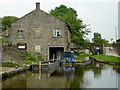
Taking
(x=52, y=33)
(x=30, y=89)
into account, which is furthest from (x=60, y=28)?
(x=30, y=89)

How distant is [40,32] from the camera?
2502 centimetres

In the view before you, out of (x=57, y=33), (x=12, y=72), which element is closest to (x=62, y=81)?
(x=12, y=72)

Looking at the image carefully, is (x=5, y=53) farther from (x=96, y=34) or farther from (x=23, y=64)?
(x=96, y=34)

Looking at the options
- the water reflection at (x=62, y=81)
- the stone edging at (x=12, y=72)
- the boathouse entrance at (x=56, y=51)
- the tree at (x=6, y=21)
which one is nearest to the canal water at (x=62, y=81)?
the water reflection at (x=62, y=81)

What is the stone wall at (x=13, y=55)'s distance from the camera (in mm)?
16578

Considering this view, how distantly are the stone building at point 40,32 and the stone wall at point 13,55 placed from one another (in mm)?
7764

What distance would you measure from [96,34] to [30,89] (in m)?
76.1

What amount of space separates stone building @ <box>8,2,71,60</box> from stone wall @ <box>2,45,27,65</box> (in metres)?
7.76

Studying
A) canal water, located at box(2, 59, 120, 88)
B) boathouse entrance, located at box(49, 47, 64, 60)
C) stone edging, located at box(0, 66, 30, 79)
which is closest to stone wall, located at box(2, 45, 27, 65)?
stone edging, located at box(0, 66, 30, 79)

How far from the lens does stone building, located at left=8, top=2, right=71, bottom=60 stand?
2456 cm

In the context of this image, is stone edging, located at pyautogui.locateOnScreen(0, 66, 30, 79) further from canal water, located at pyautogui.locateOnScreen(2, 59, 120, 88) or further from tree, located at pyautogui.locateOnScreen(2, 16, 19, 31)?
tree, located at pyautogui.locateOnScreen(2, 16, 19, 31)

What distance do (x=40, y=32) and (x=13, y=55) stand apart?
915cm

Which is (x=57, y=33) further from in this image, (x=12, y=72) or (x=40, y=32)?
(x=12, y=72)

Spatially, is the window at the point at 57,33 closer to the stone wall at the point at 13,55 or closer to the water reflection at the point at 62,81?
the stone wall at the point at 13,55
